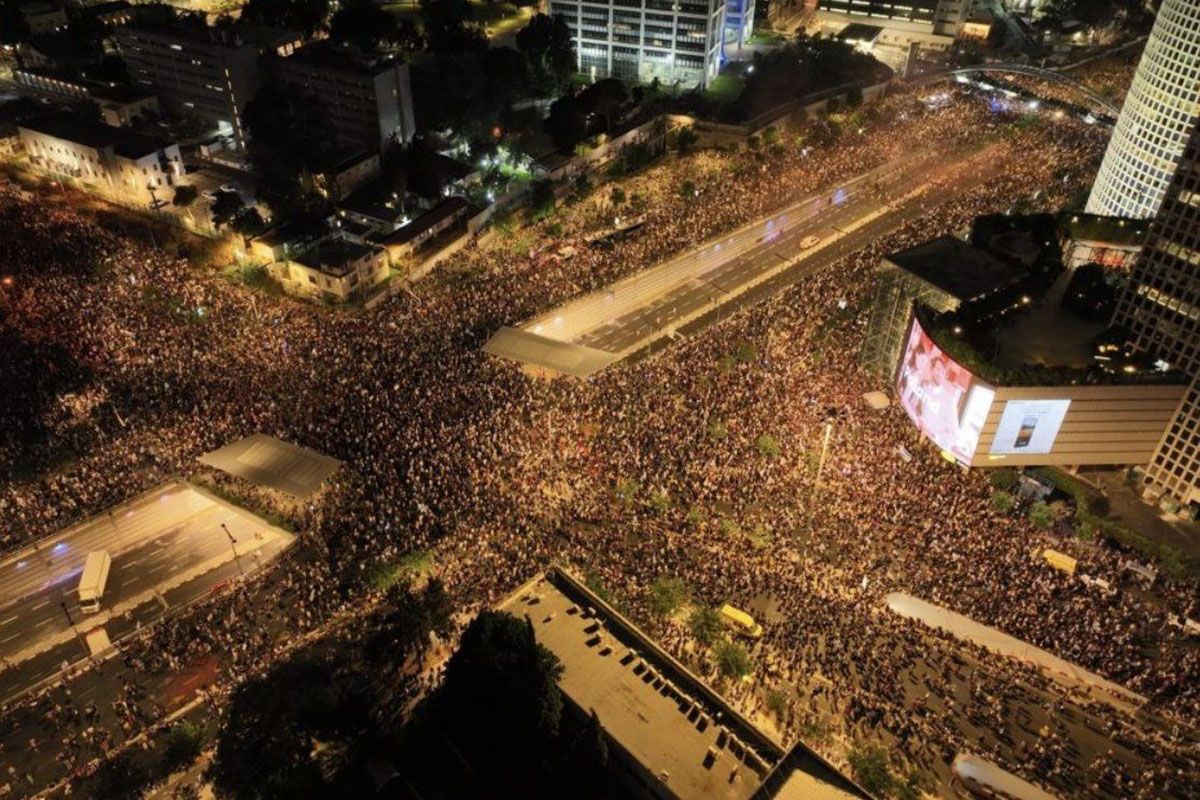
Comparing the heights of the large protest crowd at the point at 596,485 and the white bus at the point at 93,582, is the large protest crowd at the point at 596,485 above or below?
above

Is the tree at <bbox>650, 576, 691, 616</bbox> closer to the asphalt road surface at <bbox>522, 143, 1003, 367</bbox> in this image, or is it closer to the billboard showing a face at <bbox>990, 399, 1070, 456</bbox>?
the billboard showing a face at <bbox>990, 399, 1070, 456</bbox>

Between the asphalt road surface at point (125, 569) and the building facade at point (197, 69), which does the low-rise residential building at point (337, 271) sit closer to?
the asphalt road surface at point (125, 569)

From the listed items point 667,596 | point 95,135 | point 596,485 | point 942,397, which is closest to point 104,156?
point 95,135

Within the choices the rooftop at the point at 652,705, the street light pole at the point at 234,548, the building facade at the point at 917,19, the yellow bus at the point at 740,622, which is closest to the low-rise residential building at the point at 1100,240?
the yellow bus at the point at 740,622

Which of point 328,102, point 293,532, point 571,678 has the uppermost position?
point 328,102

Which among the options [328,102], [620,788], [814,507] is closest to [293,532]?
[620,788]

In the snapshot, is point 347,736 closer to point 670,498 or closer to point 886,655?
point 670,498

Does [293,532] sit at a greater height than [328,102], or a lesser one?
lesser
